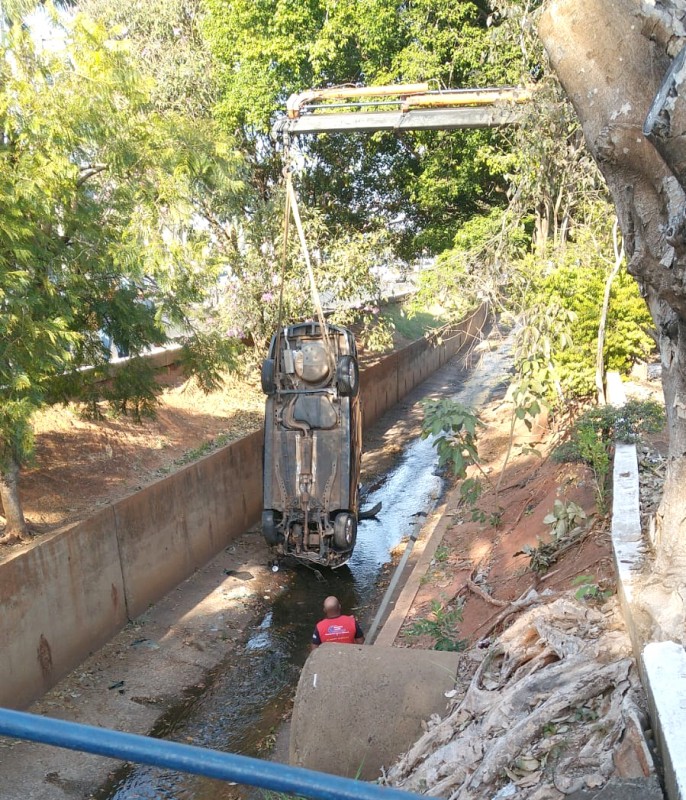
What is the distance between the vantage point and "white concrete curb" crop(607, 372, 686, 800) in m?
2.99

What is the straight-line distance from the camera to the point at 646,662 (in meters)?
3.58

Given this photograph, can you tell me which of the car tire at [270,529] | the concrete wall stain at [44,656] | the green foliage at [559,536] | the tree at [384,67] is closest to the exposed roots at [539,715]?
the green foliage at [559,536]

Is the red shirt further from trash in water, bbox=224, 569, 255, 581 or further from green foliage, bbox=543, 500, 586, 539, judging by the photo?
trash in water, bbox=224, 569, 255, 581

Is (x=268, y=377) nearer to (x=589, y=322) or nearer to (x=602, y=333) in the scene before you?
(x=589, y=322)

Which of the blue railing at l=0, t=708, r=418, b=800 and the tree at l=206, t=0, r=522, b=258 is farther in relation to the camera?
the tree at l=206, t=0, r=522, b=258

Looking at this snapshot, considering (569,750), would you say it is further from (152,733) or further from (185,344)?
(185,344)

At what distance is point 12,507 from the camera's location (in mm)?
9156

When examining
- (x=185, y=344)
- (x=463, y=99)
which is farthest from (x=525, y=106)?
(x=185, y=344)

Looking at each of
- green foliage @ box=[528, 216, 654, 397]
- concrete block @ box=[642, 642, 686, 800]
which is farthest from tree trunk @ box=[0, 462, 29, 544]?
concrete block @ box=[642, 642, 686, 800]

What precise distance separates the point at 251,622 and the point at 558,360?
5768mm

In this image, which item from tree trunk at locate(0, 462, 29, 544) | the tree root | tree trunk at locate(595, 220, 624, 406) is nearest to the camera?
tree trunk at locate(0, 462, 29, 544)

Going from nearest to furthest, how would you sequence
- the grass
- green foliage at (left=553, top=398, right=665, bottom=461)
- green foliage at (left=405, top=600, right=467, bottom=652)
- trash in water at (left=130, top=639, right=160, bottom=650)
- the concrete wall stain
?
green foliage at (left=405, top=600, right=467, bottom=652) → green foliage at (left=553, top=398, right=665, bottom=461) → the concrete wall stain → trash in water at (left=130, top=639, right=160, bottom=650) → the grass

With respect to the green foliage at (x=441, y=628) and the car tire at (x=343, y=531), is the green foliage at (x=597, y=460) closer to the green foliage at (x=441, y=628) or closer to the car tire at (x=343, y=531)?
the green foliage at (x=441, y=628)

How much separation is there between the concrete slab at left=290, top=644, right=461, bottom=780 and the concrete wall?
445cm
